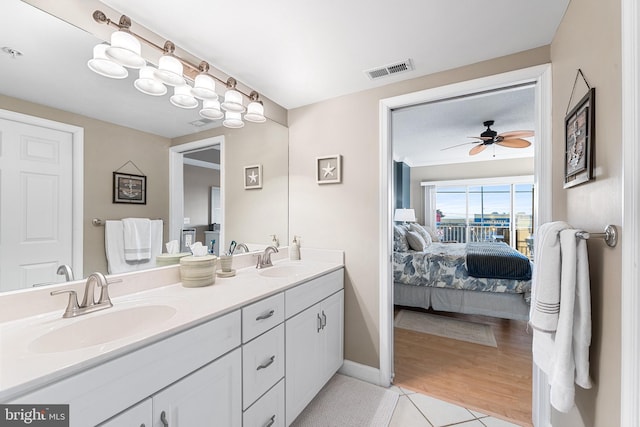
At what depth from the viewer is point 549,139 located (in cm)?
150

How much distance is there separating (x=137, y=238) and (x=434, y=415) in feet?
6.93

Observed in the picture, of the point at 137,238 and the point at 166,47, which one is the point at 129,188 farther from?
the point at 166,47

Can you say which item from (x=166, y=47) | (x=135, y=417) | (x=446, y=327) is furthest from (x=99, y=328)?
(x=446, y=327)

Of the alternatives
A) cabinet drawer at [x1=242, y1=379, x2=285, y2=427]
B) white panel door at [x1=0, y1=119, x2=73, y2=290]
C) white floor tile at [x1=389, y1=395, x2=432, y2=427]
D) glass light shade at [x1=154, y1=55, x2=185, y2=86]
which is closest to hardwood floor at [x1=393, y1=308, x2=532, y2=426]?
white floor tile at [x1=389, y1=395, x2=432, y2=427]

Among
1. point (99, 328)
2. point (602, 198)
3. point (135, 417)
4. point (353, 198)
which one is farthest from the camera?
point (353, 198)

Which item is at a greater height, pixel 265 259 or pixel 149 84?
pixel 149 84

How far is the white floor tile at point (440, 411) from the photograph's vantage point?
166cm

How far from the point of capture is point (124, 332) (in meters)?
1.12

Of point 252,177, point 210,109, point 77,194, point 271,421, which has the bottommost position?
→ point 271,421

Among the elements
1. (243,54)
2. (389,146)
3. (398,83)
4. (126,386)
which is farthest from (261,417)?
(398,83)

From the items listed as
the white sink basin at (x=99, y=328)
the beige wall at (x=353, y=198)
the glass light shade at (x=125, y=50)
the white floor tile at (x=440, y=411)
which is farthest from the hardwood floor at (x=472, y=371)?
the glass light shade at (x=125, y=50)

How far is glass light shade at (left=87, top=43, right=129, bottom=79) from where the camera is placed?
4.03ft

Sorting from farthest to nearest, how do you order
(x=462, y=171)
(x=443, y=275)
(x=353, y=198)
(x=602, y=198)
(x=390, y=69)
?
(x=462, y=171) → (x=443, y=275) → (x=353, y=198) → (x=390, y=69) → (x=602, y=198)

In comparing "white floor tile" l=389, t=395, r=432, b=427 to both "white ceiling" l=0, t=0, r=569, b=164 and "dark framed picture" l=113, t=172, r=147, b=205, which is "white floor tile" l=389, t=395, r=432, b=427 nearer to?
"dark framed picture" l=113, t=172, r=147, b=205
